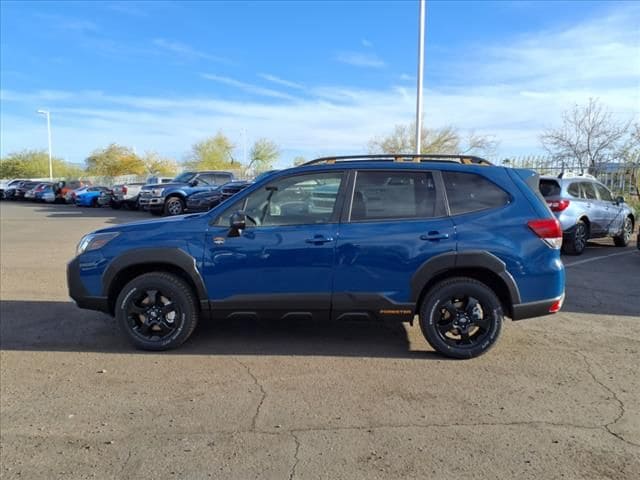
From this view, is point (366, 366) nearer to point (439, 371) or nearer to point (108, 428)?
point (439, 371)

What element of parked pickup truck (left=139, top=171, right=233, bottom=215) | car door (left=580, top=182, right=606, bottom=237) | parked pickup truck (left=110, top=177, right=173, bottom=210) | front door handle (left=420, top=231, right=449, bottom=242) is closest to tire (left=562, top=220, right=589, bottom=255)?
car door (left=580, top=182, right=606, bottom=237)

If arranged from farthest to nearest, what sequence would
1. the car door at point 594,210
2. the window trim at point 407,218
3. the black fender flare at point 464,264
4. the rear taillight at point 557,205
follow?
1. the car door at point 594,210
2. the rear taillight at point 557,205
3. the window trim at point 407,218
4. the black fender flare at point 464,264

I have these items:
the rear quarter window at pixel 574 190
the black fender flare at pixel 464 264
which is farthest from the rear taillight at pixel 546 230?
the rear quarter window at pixel 574 190

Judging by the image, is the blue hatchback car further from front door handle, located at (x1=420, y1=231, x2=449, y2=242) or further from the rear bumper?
the rear bumper

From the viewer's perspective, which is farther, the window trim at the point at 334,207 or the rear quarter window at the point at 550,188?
the rear quarter window at the point at 550,188

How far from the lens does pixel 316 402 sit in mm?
3803

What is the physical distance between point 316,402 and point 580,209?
9074 mm

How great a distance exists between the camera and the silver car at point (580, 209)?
10.4m

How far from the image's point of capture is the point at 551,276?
14.9 feet

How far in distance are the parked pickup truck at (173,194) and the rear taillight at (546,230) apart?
17.4 meters

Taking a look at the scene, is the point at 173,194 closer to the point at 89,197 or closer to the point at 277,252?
the point at 89,197

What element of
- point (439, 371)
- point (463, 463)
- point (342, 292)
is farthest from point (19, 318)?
point (463, 463)

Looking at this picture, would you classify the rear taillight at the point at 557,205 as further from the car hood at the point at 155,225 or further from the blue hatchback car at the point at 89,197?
the blue hatchback car at the point at 89,197

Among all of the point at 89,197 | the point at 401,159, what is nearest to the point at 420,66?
the point at 401,159
